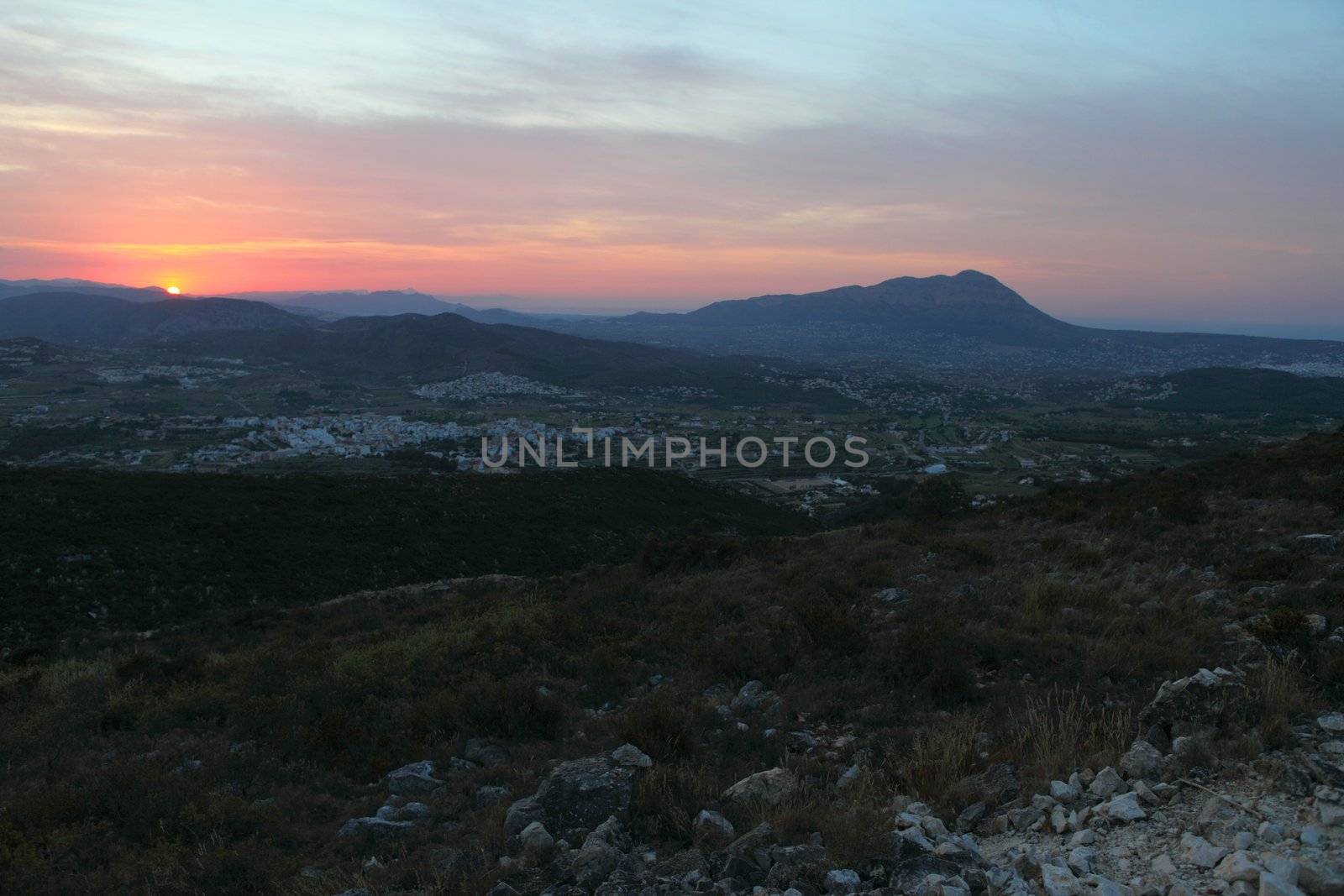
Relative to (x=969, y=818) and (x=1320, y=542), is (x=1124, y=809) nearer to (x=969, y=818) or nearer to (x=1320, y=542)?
(x=969, y=818)

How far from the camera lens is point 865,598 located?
10258mm

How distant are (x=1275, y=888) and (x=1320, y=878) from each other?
0.29m

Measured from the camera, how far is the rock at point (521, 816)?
15.4 ft

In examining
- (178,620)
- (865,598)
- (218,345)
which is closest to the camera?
(865,598)

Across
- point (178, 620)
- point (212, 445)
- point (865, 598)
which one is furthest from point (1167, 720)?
point (212, 445)

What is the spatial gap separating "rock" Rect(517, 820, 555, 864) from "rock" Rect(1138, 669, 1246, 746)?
4.17 m

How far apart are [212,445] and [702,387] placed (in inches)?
3182

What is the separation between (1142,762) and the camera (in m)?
4.32

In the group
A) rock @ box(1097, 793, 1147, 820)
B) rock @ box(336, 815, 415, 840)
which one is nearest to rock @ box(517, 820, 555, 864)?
rock @ box(336, 815, 415, 840)

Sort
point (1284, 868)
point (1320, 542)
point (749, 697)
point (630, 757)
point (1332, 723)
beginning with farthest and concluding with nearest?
point (1320, 542) < point (749, 697) < point (630, 757) < point (1332, 723) < point (1284, 868)

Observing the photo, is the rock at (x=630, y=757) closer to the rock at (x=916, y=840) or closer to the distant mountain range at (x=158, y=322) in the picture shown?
the rock at (x=916, y=840)

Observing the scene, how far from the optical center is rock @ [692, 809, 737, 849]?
4344mm

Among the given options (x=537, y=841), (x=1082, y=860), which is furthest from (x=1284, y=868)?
(x=537, y=841)

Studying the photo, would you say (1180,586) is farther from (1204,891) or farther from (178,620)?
(178,620)
